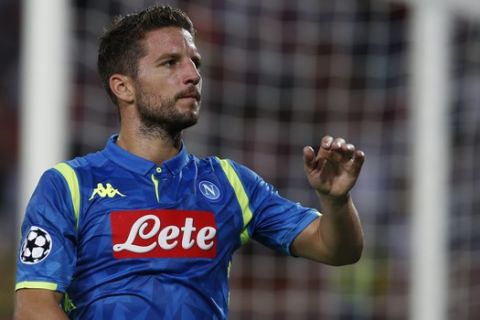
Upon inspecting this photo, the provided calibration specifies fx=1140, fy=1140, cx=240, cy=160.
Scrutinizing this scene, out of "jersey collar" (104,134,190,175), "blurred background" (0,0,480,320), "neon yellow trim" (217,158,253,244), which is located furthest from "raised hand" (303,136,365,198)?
"blurred background" (0,0,480,320)

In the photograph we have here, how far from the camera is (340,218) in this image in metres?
3.14

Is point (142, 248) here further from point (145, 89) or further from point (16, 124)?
point (16, 124)

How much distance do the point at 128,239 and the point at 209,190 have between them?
1.06 ft

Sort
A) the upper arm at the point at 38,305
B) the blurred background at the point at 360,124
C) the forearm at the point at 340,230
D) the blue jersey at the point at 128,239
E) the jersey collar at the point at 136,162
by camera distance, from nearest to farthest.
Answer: the upper arm at the point at 38,305 < the blue jersey at the point at 128,239 < the forearm at the point at 340,230 < the jersey collar at the point at 136,162 < the blurred background at the point at 360,124

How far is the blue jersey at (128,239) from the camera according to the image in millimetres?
2992

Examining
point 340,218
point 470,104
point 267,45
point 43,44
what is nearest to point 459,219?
point 470,104

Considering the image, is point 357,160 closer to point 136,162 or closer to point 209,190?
point 209,190

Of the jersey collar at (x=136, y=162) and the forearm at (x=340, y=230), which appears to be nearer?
the forearm at (x=340, y=230)

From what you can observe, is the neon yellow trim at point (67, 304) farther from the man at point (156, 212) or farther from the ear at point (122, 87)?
the ear at point (122, 87)

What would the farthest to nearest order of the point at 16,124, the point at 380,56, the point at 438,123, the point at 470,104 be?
the point at 16,124 < the point at 470,104 < the point at 380,56 < the point at 438,123

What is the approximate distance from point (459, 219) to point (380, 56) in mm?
1218

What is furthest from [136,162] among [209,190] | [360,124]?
[360,124]

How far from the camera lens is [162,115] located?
3223 millimetres

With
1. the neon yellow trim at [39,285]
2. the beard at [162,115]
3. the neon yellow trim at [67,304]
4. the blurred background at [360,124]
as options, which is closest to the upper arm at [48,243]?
the neon yellow trim at [39,285]
